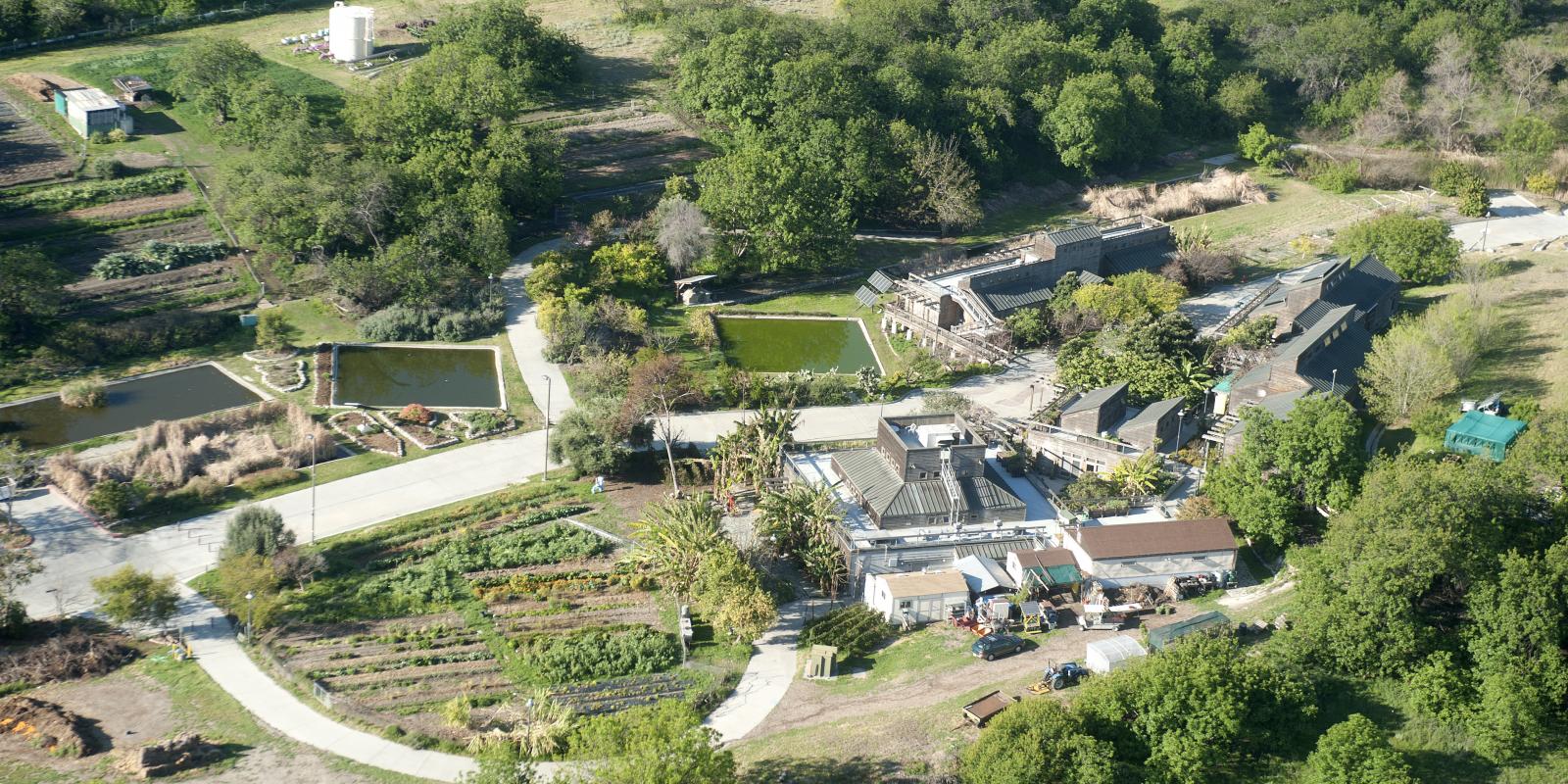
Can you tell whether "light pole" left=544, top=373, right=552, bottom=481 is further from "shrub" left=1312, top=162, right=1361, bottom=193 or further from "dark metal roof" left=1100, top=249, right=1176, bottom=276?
"shrub" left=1312, top=162, right=1361, bottom=193

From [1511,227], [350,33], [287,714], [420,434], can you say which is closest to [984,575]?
[287,714]

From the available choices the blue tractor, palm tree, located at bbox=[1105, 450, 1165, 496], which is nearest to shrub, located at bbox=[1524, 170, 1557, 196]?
palm tree, located at bbox=[1105, 450, 1165, 496]

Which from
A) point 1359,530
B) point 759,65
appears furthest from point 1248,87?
point 1359,530

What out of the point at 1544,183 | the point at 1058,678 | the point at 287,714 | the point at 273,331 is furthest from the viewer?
the point at 1544,183

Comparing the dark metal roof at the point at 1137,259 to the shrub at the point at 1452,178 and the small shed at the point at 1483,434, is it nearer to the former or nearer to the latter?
the small shed at the point at 1483,434

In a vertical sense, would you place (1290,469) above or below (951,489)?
above

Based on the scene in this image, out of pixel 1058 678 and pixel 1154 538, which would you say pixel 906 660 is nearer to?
pixel 1058 678
